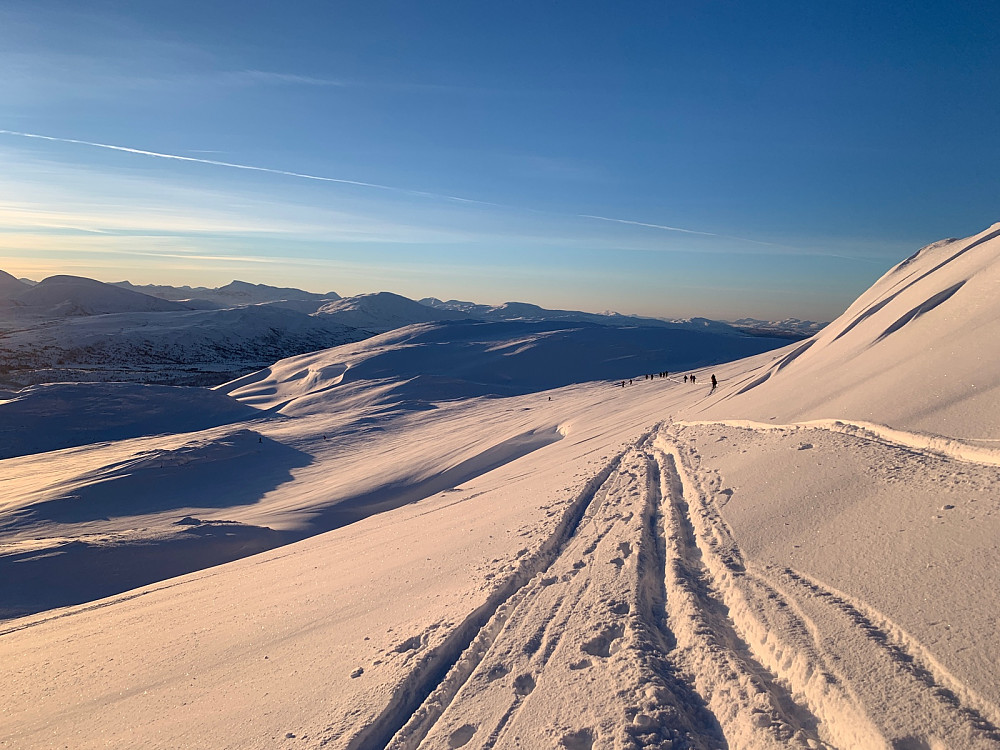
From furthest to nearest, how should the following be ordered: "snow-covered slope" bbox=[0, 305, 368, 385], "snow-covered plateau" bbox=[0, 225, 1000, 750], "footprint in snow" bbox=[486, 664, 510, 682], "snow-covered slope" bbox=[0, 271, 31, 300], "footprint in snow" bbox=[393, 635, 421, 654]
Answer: "snow-covered slope" bbox=[0, 271, 31, 300] → "snow-covered slope" bbox=[0, 305, 368, 385] → "footprint in snow" bbox=[393, 635, 421, 654] → "footprint in snow" bbox=[486, 664, 510, 682] → "snow-covered plateau" bbox=[0, 225, 1000, 750]

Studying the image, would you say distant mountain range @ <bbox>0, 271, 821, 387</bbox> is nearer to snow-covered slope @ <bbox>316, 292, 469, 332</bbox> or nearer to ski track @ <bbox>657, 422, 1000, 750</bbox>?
snow-covered slope @ <bbox>316, 292, 469, 332</bbox>

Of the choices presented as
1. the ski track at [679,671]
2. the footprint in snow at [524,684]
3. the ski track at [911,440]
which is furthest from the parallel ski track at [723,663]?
the ski track at [911,440]

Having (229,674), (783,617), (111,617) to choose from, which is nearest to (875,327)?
(783,617)

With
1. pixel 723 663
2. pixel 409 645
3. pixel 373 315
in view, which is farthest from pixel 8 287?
pixel 723 663

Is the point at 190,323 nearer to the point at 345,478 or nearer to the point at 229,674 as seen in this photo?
the point at 345,478

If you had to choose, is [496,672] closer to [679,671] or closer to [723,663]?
[679,671]

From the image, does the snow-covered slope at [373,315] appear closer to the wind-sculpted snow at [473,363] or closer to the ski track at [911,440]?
the wind-sculpted snow at [473,363]

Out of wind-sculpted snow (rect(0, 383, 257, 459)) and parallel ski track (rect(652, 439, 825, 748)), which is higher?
parallel ski track (rect(652, 439, 825, 748))

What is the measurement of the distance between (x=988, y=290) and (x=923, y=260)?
43.6 feet

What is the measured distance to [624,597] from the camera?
5.35 m

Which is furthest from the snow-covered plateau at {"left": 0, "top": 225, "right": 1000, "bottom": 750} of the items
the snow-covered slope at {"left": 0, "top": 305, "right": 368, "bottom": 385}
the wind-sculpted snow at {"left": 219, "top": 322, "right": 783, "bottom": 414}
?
the snow-covered slope at {"left": 0, "top": 305, "right": 368, "bottom": 385}

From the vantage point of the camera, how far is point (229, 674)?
529 centimetres

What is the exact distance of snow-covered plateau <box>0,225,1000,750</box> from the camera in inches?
147

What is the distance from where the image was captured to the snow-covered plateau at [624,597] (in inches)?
147
